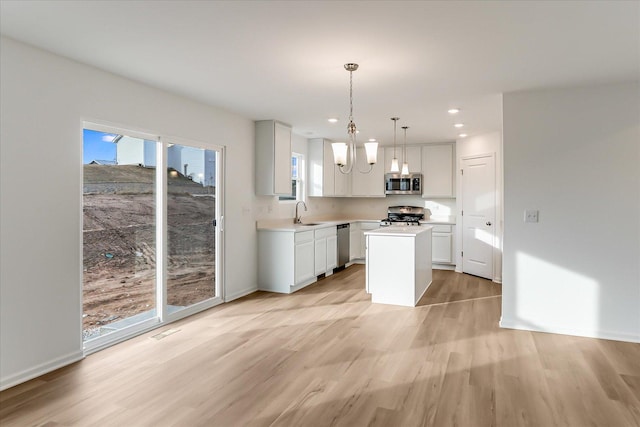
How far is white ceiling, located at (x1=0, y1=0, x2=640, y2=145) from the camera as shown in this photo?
2291 mm

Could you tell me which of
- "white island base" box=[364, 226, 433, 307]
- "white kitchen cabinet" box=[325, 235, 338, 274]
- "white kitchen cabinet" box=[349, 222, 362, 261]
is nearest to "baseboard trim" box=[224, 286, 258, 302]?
"white kitchen cabinet" box=[325, 235, 338, 274]

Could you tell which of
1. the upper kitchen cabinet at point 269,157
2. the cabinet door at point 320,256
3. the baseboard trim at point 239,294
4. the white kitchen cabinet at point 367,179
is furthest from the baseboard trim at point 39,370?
the white kitchen cabinet at point 367,179

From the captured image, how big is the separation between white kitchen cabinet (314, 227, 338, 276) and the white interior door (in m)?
2.27

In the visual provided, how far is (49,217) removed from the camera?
297cm

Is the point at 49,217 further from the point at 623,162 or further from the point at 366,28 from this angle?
the point at 623,162

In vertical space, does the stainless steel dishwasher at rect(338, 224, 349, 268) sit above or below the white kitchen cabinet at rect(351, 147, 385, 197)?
below

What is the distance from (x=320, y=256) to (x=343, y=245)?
42.9 inches

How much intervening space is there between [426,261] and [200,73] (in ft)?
12.7

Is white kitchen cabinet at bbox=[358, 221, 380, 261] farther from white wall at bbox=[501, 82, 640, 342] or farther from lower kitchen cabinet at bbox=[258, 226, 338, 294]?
white wall at bbox=[501, 82, 640, 342]

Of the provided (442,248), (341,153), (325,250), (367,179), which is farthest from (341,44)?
(367,179)

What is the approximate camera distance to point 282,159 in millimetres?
5680

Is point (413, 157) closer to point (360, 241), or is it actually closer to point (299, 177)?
point (360, 241)

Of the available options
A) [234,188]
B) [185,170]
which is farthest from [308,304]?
[185,170]

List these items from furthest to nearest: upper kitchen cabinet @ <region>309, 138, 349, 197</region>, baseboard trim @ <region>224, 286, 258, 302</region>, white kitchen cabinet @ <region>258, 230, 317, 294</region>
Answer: upper kitchen cabinet @ <region>309, 138, 349, 197</region>
white kitchen cabinet @ <region>258, 230, 317, 294</region>
baseboard trim @ <region>224, 286, 258, 302</region>
